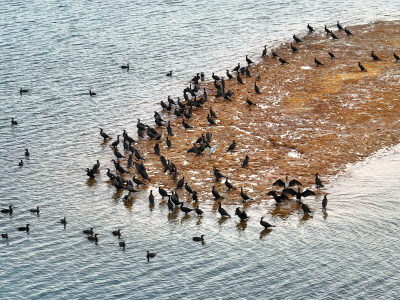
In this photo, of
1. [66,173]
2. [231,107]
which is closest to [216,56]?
[231,107]

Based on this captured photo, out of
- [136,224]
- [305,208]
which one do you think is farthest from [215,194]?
[305,208]

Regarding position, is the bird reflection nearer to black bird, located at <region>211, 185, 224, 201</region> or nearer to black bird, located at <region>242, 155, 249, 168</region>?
black bird, located at <region>211, 185, 224, 201</region>

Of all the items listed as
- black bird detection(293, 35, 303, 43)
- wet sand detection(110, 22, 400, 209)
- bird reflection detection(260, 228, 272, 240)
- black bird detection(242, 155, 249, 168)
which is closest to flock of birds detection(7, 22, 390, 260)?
black bird detection(242, 155, 249, 168)

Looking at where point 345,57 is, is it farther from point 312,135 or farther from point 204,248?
point 204,248

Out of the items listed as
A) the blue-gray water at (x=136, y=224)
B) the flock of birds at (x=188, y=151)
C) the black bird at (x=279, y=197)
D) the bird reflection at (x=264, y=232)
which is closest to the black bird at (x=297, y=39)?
the blue-gray water at (x=136, y=224)

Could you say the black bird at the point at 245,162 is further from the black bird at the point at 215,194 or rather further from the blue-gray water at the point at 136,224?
the blue-gray water at the point at 136,224

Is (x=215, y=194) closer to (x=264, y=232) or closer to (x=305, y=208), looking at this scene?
(x=264, y=232)
